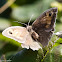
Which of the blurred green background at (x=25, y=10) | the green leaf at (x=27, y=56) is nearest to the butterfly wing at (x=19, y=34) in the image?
the green leaf at (x=27, y=56)

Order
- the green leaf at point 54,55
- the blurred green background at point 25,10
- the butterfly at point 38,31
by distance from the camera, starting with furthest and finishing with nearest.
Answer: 1. the blurred green background at point 25,10
2. the butterfly at point 38,31
3. the green leaf at point 54,55

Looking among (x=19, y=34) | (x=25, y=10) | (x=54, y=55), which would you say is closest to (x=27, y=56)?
(x=54, y=55)

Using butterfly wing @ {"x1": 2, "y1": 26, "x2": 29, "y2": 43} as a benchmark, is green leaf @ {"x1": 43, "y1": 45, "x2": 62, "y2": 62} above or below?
below

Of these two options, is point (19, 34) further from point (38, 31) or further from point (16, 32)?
point (38, 31)

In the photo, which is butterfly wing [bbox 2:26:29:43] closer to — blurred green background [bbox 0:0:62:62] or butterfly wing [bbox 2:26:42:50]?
butterfly wing [bbox 2:26:42:50]

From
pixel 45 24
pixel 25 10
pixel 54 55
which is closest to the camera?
pixel 54 55

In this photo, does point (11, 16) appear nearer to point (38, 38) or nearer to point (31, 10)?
point (31, 10)

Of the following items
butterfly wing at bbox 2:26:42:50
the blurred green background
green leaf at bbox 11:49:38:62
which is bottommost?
green leaf at bbox 11:49:38:62

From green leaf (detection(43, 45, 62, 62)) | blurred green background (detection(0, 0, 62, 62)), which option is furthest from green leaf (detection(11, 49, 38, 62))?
blurred green background (detection(0, 0, 62, 62))

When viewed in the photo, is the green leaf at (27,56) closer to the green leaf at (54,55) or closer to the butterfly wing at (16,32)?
the green leaf at (54,55)

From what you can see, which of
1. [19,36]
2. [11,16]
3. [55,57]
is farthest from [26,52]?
[11,16]

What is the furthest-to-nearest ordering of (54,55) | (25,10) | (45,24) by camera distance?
(25,10) < (45,24) < (54,55)
